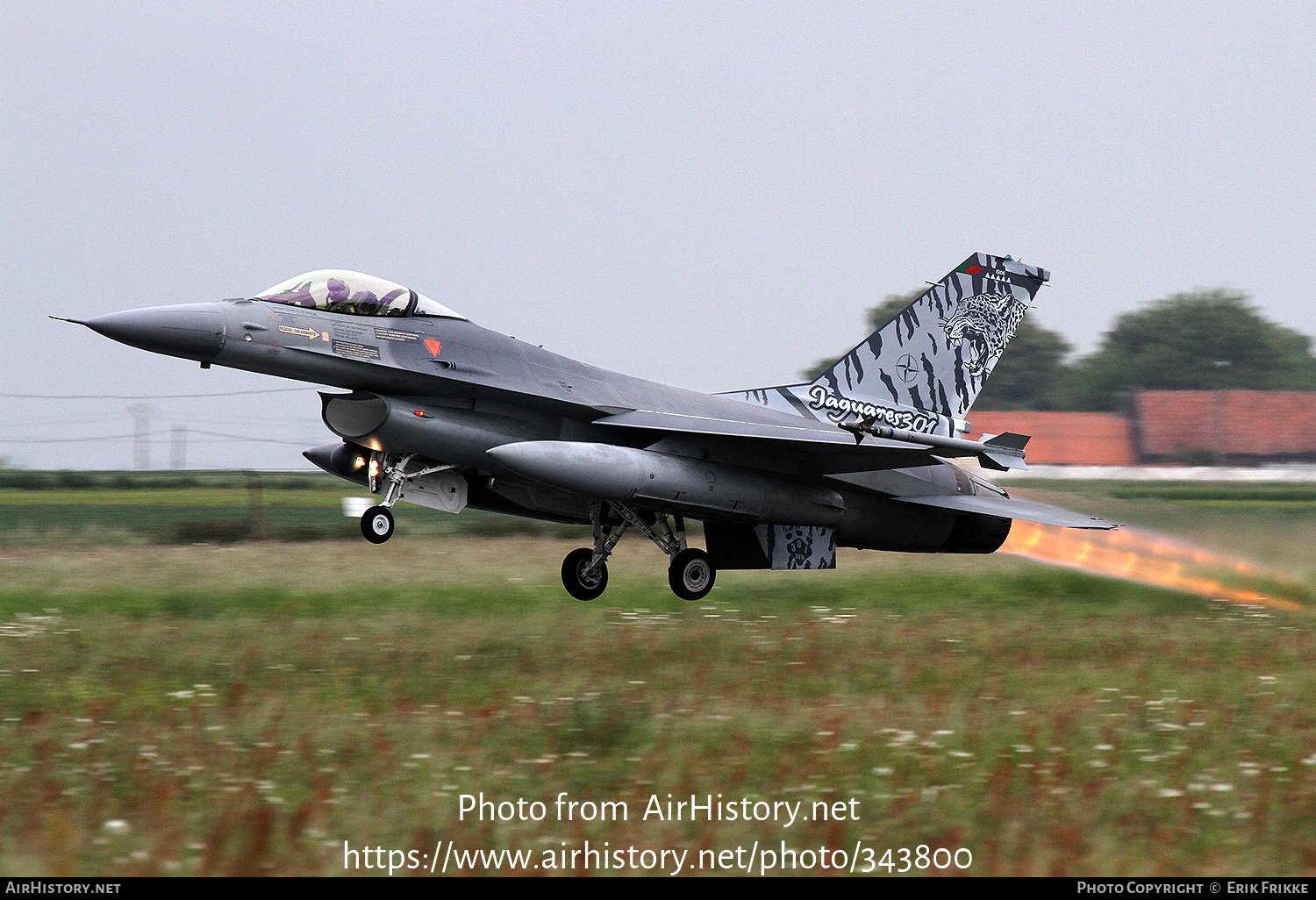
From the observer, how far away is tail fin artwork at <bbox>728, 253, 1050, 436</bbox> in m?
14.7

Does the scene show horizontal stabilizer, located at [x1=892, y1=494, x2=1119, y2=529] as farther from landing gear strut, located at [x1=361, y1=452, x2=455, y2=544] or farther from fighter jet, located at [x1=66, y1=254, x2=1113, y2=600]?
landing gear strut, located at [x1=361, y1=452, x2=455, y2=544]

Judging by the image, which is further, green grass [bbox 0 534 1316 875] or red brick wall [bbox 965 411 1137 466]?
red brick wall [bbox 965 411 1137 466]

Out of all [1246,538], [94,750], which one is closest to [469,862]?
[94,750]

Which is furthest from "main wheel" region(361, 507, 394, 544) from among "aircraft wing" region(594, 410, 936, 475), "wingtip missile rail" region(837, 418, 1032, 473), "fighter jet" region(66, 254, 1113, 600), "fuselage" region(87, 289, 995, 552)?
"wingtip missile rail" region(837, 418, 1032, 473)

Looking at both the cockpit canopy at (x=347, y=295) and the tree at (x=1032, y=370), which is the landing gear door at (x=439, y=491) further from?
the tree at (x=1032, y=370)

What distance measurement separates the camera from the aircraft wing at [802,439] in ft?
40.3

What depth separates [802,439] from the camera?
12172mm

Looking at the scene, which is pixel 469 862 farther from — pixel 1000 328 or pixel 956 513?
pixel 1000 328

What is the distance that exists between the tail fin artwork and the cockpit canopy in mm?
4431

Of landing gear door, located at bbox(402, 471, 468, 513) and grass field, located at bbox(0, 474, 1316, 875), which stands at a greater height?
landing gear door, located at bbox(402, 471, 468, 513)

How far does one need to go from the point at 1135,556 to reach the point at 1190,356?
4914cm

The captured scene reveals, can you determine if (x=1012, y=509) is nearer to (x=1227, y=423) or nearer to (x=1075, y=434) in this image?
(x=1075, y=434)

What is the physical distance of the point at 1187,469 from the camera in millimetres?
38344

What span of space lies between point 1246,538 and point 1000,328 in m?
4.12
